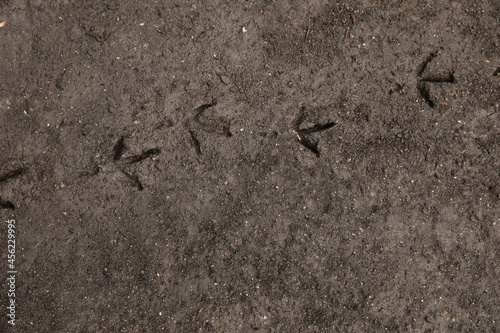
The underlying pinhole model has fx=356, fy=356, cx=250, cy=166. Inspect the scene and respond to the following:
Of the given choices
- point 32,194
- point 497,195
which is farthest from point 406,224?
point 32,194

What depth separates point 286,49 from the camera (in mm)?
2365

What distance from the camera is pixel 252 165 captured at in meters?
2.33

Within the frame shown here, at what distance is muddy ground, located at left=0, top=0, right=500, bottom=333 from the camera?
2277 mm

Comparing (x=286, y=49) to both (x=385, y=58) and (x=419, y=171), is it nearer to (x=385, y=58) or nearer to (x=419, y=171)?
(x=385, y=58)

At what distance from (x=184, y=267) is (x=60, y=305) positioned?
814mm

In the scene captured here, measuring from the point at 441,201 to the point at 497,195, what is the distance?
1.21ft

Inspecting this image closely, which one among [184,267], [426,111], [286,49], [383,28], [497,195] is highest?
[383,28]

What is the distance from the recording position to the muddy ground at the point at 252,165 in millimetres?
2277

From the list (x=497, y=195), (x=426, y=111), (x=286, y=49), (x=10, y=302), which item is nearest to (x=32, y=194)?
(x=10, y=302)

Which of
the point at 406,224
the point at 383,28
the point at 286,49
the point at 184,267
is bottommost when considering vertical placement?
the point at 184,267

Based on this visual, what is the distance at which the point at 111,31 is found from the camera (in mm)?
2348

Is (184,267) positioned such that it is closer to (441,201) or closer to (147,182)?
(147,182)

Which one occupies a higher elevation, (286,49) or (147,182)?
(286,49)

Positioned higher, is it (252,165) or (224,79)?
(224,79)
